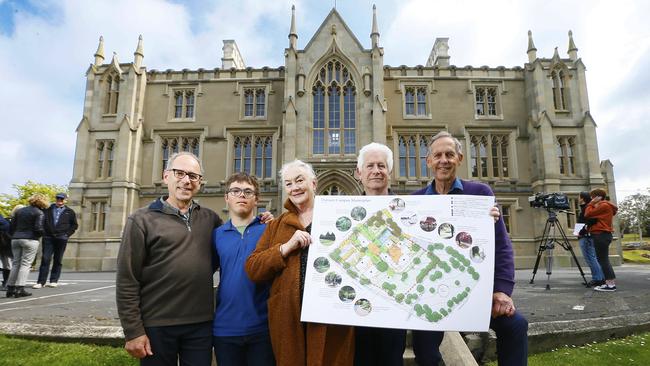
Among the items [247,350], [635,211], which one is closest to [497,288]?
[247,350]

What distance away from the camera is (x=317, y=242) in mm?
2396

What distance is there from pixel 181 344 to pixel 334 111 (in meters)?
18.6

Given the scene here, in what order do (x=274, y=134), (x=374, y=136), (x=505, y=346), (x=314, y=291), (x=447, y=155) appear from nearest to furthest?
(x=314, y=291) → (x=505, y=346) → (x=447, y=155) → (x=374, y=136) → (x=274, y=134)

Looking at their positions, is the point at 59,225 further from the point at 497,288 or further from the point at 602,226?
the point at 602,226

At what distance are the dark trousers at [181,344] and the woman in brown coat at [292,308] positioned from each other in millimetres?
580

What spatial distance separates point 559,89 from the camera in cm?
2081

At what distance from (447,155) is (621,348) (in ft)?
10.4

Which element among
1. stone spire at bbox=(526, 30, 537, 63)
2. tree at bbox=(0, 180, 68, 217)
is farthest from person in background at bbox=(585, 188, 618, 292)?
tree at bbox=(0, 180, 68, 217)

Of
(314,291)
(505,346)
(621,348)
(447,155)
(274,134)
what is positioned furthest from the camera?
(274,134)

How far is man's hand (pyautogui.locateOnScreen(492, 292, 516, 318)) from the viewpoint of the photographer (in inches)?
94.1

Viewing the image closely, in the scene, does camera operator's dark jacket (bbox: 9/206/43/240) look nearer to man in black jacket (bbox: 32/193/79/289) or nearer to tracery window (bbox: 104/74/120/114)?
man in black jacket (bbox: 32/193/79/289)

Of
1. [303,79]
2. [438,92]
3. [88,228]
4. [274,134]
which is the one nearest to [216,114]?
[274,134]

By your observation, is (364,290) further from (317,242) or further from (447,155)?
(447,155)

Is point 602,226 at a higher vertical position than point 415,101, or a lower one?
lower
